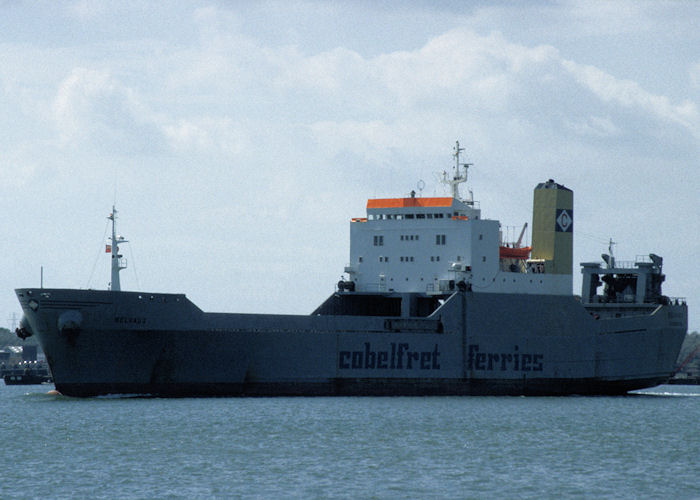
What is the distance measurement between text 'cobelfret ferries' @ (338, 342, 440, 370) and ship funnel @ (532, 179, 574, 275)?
8226mm

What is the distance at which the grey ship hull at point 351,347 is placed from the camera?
3709 cm

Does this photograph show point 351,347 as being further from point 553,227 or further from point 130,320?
point 553,227

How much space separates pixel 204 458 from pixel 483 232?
21144 mm

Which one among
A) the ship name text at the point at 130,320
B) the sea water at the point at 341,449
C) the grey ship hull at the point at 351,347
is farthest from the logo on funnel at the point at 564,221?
the ship name text at the point at 130,320

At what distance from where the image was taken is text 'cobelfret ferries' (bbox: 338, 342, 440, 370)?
40781 millimetres

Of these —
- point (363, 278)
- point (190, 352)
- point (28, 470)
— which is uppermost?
point (363, 278)

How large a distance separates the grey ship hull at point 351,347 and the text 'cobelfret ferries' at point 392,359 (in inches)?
1.4

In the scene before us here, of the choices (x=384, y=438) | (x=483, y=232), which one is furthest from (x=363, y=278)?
(x=384, y=438)

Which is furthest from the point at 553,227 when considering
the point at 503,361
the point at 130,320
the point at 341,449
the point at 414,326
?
the point at 341,449

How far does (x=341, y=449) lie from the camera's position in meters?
27.4

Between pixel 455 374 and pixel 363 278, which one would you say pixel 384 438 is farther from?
pixel 363 278

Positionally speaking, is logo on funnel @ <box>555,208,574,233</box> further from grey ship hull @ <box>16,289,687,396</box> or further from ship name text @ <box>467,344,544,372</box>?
ship name text @ <box>467,344,544,372</box>

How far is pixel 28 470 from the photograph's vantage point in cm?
2441

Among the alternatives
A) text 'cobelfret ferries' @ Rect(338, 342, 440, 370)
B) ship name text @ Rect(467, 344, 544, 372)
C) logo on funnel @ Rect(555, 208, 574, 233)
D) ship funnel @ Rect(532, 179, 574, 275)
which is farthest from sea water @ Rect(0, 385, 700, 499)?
logo on funnel @ Rect(555, 208, 574, 233)
